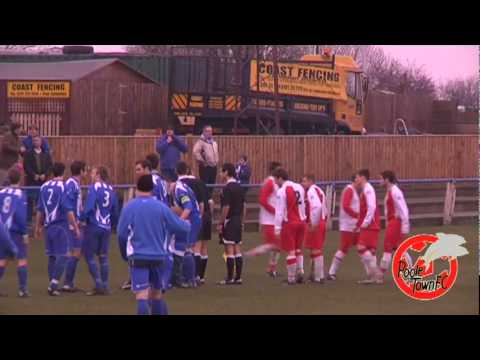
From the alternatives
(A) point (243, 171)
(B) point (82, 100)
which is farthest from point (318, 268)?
(B) point (82, 100)

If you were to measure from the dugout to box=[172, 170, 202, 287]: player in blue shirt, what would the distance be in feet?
51.0

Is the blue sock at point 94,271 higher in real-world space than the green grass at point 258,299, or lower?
higher

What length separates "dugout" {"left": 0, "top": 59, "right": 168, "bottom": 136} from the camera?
31.0m

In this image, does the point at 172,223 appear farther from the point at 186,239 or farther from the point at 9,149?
the point at 9,149

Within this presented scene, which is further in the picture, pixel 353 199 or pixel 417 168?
pixel 417 168

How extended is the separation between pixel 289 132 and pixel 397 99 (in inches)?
482

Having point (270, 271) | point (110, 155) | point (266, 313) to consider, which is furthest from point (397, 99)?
point (266, 313)

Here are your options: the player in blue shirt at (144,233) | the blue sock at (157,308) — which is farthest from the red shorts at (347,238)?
the player in blue shirt at (144,233)

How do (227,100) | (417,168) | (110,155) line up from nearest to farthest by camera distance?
(110,155), (417,168), (227,100)

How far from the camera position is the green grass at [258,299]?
13.9m

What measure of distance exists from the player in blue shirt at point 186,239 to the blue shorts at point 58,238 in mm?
1669

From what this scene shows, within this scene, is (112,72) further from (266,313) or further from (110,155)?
(266,313)

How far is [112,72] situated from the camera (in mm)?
33344

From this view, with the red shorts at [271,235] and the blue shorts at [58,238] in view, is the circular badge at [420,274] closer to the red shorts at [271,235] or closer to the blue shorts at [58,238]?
the red shorts at [271,235]
